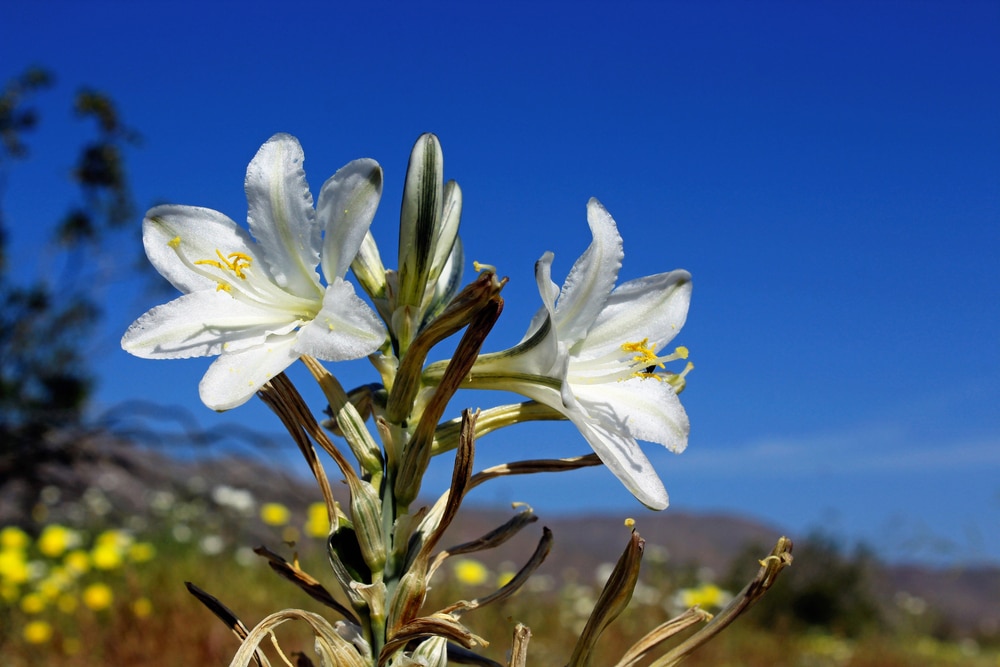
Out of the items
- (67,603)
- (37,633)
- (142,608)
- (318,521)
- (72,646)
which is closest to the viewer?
(37,633)

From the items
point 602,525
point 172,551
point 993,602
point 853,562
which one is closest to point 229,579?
point 172,551

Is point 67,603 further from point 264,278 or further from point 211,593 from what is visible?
point 264,278

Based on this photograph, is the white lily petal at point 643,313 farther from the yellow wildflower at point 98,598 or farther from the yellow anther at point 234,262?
the yellow wildflower at point 98,598

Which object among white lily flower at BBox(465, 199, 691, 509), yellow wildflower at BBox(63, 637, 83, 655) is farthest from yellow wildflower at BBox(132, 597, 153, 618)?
white lily flower at BBox(465, 199, 691, 509)

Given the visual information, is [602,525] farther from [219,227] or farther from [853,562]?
[219,227]

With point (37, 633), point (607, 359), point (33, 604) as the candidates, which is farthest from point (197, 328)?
point (33, 604)

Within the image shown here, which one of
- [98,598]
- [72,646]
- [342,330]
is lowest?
[72,646]
